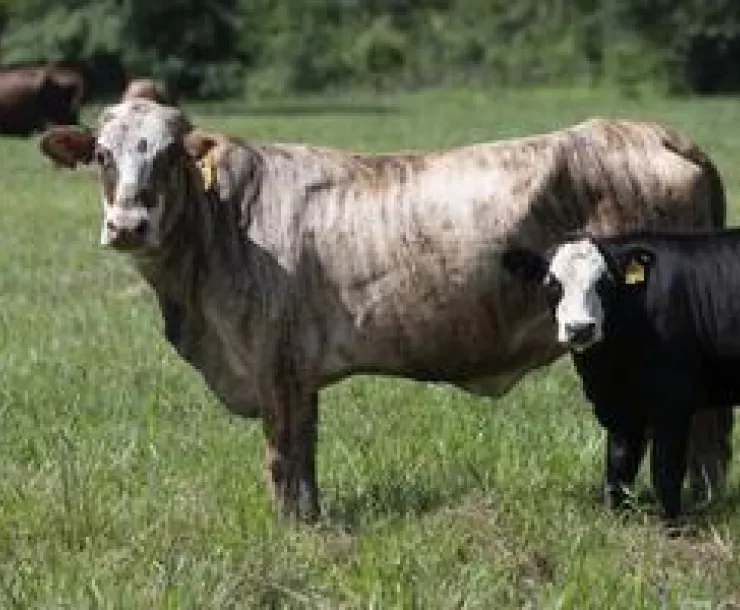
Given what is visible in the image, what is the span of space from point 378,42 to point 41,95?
32598mm

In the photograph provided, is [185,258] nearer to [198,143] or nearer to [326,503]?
[198,143]

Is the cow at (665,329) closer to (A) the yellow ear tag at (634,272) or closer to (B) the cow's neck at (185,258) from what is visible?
(A) the yellow ear tag at (634,272)

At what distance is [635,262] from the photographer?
6.15m

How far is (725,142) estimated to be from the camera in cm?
2859

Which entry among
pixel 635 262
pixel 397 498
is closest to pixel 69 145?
pixel 397 498

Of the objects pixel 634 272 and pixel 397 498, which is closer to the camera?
pixel 634 272

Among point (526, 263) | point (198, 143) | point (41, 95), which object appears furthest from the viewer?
point (41, 95)

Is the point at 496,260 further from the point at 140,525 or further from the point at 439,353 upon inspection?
the point at 140,525

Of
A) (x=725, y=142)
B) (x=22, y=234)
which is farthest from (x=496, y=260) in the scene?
(x=725, y=142)

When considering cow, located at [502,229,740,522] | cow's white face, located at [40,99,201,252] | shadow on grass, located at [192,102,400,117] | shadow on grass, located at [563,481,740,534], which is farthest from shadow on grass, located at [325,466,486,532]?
shadow on grass, located at [192,102,400,117]

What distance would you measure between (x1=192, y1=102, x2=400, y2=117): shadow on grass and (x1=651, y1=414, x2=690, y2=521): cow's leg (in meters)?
33.2

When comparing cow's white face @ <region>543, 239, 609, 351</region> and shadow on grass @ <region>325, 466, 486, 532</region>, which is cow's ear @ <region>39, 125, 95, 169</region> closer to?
shadow on grass @ <region>325, 466, 486, 532</region>

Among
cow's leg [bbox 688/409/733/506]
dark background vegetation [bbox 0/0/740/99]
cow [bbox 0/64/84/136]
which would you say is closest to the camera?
cow's leg [bbox 688/409/733/506]

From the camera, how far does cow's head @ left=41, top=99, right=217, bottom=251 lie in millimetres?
6016
